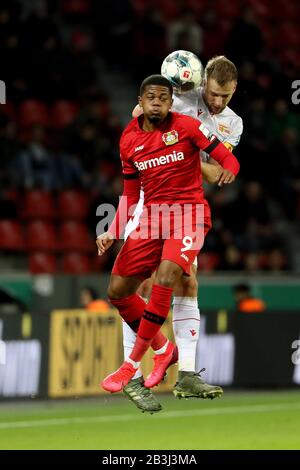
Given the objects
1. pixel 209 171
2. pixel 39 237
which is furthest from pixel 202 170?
pixel 39 237

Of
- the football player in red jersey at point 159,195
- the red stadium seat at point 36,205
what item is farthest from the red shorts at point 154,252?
the red stadium seat at point 36,205

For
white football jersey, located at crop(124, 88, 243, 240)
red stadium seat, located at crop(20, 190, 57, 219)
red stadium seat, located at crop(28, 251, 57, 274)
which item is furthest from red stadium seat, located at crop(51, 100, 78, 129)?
white football jersey, located at crop(124, 88, 243, 240)

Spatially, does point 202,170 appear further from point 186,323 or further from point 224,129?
point 186,323

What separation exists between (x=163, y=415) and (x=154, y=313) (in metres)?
7.06

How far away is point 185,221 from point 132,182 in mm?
497

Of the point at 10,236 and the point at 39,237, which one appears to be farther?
the point at 39,237

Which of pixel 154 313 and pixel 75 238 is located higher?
pixel 75 238

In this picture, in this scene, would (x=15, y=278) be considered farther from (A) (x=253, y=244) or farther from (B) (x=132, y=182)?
(B) (x=132, y=182)

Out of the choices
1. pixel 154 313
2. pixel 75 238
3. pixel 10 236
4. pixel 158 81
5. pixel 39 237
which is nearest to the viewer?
pixel 158 81

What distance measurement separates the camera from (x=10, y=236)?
58.5ft

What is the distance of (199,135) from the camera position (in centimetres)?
923

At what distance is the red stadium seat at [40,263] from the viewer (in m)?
17.9

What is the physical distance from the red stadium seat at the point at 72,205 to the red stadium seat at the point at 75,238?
17 cm
